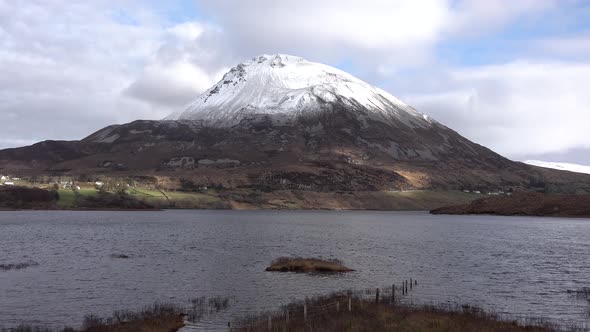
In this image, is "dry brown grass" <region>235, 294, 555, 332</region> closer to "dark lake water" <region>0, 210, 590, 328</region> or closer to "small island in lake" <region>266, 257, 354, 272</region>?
"dark lake water" <region>0, 210, 590, 328</region>

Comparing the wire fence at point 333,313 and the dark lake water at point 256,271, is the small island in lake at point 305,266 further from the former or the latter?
the wire fence at point 333,313

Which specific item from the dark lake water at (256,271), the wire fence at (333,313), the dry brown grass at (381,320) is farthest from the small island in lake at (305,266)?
the dry brown grass at (381,320)

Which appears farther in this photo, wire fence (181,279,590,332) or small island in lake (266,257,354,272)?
small island in lake (266,257,354,272)

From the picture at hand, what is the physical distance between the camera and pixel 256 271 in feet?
243

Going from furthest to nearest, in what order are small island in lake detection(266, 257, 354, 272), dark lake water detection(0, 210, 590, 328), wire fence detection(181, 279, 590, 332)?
small island in lake detection(266, 257, 354, 272) < dark lake water detection(0, 210, 590, 328) < wire fence detection(181, 279, 590, 332)

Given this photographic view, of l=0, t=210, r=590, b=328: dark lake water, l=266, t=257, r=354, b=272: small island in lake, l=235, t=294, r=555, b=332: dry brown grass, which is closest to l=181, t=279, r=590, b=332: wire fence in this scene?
l=235, t=294, r=555, b=332: dry brown grass

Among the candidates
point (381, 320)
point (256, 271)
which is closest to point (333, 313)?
point (381, 320)

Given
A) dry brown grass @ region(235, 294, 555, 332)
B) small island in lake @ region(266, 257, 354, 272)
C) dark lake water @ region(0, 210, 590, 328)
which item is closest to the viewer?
dry brown grass @ region(235, 294, 555, 332)

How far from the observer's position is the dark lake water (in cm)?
5333

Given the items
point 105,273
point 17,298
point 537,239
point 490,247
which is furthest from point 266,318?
point 537,239

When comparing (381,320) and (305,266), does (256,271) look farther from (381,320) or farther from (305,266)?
(381,320)

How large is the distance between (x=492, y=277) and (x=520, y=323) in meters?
30.7

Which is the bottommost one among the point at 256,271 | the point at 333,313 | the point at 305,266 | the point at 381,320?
the point at 256,271

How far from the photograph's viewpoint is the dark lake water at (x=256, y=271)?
175 feet
